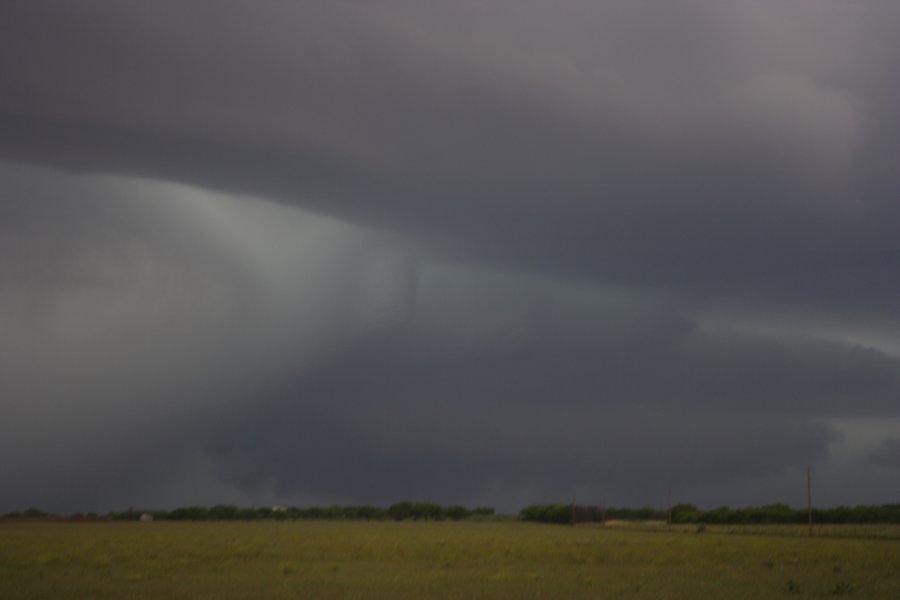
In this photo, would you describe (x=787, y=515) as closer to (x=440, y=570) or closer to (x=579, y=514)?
(x=579, y=514)

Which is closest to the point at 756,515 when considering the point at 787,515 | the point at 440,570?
the point at 787,515

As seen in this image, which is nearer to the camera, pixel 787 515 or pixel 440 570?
pixel 440 570

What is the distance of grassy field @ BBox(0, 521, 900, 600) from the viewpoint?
34219 millimetres

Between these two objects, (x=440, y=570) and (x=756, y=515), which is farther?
(x=756, y=515)

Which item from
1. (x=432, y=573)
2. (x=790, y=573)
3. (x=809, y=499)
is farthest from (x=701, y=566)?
A: (x=809, y=499)

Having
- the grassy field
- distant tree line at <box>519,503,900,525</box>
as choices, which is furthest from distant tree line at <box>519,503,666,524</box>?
the grassy field

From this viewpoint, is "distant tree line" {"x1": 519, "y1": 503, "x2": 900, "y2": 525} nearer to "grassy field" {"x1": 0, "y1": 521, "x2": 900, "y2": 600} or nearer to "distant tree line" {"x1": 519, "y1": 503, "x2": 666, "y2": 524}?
"distant tree line" {"x1": 519, "y1": 503, "x2": 666, "y2": 524}

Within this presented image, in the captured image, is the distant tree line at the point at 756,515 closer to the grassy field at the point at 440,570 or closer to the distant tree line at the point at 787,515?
the distant tree line at the point at 787,515

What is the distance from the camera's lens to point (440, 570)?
143ft

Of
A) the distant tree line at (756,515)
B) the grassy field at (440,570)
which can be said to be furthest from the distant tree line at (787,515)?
the grassy field at (440,570)

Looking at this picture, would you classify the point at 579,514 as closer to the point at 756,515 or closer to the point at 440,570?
the point at 756,515

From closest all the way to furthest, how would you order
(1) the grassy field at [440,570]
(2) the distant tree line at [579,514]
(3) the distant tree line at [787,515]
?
(1) the grassy field at [440,570], (3) the distant tree line at [787,515], (2) the distant tree line at [579,514]

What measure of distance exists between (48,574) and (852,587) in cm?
3282

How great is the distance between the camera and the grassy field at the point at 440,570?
3422cm
